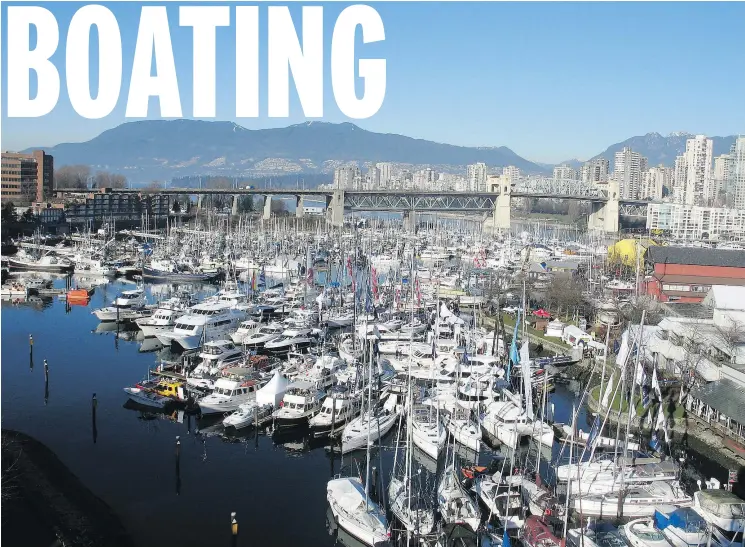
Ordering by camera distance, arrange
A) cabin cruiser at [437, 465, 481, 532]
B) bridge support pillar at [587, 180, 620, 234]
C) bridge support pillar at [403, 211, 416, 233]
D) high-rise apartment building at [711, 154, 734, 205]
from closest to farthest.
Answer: cabin cruiser at [437, 465, 481, 532] < bridge support pillar at [403, 211, 416, 233] < bridge support pillar at [587, 180, 620, 234] < high-rise apartment building at [711, 154, 734, 205]

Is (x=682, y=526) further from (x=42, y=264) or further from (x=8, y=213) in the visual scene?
(x=8, y=213)

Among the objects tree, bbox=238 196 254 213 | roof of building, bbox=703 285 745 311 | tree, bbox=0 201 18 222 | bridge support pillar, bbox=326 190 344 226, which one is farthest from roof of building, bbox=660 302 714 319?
tree, bbox=238 196 254 213

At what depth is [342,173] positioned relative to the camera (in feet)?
270

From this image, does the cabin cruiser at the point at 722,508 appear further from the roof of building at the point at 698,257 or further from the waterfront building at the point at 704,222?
the waterfront building at the point at 704,222

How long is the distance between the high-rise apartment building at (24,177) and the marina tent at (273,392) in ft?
114

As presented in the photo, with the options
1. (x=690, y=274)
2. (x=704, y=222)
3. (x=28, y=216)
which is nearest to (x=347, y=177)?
(x=704, y=222)

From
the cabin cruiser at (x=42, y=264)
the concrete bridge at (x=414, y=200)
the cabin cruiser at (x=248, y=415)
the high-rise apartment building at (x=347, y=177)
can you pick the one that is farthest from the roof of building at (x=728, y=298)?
the high-rise apartment building at (x=347, y=177)

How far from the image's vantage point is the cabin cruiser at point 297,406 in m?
9.85

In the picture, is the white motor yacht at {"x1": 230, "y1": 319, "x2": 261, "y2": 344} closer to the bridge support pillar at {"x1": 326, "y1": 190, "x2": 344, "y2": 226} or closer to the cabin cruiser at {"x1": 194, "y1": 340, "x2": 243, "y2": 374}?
the cabin cruiser at {"x1": 194, "y1": 340, "x2": 243, "y2": 374}

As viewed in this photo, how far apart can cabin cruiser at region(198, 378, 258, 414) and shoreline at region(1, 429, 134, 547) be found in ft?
7.40

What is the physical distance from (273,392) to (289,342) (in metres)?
3.49

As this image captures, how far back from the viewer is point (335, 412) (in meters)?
9.66

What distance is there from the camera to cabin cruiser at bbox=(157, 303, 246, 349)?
1428 centimetres

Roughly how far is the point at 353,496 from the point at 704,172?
7693cm
